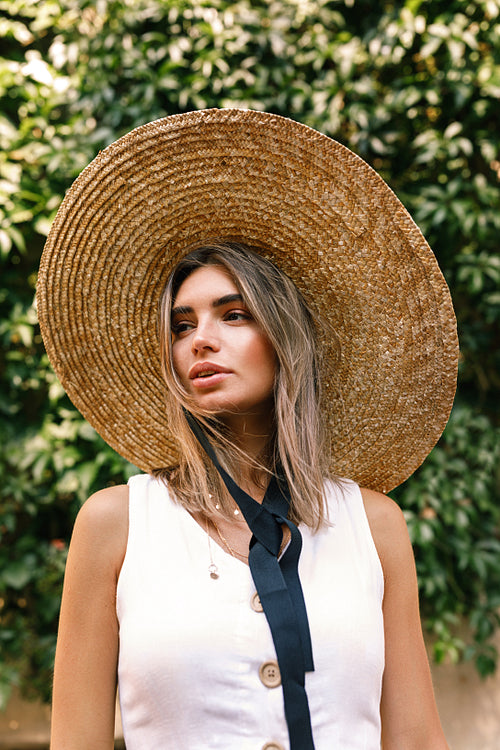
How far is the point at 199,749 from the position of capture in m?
1.19

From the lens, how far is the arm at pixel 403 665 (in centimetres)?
143

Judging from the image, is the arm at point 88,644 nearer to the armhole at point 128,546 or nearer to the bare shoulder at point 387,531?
the armhole at point 128,546

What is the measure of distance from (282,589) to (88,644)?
39cm

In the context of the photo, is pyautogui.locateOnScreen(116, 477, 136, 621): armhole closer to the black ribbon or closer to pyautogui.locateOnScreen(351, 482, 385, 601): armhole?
the black ribbon

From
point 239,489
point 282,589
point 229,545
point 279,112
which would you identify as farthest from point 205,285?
point 279,112

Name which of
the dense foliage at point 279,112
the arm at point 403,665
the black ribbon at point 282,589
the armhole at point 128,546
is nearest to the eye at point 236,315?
the black ribbon at point 282,589

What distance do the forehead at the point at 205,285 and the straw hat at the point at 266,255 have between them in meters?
0.12

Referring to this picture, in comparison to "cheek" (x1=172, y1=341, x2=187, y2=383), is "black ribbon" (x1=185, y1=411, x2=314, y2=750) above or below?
below

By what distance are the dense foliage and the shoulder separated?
1.30 m

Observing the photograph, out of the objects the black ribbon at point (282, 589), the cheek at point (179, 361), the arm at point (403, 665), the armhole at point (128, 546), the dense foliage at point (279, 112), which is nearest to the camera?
the black ribbon at point (282, 589)

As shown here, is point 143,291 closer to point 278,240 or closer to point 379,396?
point 278,240

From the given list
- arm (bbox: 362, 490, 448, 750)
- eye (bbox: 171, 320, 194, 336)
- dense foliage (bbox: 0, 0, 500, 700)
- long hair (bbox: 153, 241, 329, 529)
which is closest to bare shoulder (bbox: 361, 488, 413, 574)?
arm (bbox: 362, 490, 448, 750)

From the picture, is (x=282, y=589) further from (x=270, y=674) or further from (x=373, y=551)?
(x=373, y=551)

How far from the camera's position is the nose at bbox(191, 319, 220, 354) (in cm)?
144
